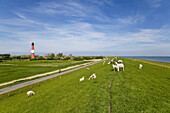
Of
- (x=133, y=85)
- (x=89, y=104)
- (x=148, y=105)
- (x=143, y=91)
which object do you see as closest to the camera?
(x=148, y=105)

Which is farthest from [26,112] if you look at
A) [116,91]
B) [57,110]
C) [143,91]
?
[143,91]

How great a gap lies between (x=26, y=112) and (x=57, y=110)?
6.46 meters

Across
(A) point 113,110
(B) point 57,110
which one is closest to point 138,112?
(A) point 113,110

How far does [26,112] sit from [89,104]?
1145 cm

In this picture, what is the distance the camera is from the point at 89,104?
45.9ft

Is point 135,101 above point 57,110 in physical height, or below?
above

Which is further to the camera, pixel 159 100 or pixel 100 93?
pixel 100 93

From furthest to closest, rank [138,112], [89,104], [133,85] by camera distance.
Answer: [133,85]
[89,104]
[138,112]

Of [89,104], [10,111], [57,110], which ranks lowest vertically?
[10,111]

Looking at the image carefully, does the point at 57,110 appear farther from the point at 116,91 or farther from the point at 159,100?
the point at 159,100

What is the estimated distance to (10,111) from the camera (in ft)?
58.5

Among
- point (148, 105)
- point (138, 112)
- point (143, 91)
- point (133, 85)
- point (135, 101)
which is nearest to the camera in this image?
point (138, 112)

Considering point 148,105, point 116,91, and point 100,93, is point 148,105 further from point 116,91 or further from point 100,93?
point 100,93

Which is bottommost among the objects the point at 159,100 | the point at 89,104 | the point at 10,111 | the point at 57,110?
the point at 10,111
